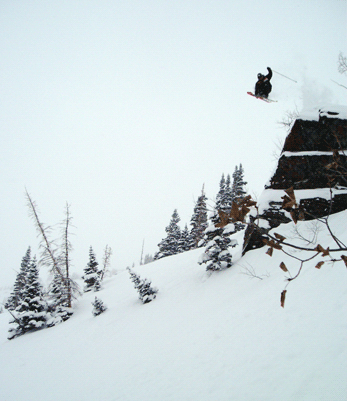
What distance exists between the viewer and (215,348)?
15.8 feet

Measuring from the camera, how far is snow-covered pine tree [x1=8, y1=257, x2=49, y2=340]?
42.8ft

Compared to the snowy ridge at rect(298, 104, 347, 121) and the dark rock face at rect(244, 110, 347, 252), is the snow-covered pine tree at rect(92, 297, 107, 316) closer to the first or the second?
the dark rock face at rect(244, 110, 347, 252)

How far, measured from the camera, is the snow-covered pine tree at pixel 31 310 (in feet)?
42.8

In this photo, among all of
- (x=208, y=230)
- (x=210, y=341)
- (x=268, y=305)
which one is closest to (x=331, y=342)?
(x=268, y=305)

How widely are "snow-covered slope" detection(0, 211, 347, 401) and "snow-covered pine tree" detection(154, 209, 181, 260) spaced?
59.6 ft

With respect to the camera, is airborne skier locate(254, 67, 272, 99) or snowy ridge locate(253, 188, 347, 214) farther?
airborne skier locate(254, 67, 272, 99)

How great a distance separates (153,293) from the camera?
11.0 m

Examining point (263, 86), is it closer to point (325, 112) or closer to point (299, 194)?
point (325, 112)

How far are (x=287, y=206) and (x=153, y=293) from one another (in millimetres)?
10796

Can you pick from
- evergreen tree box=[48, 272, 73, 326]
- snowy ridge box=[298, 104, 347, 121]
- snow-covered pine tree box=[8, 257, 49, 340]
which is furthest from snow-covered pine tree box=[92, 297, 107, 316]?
snowy ridge box=[298, 104, 347, 121]

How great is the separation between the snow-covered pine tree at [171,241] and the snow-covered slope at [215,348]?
59.6 feet

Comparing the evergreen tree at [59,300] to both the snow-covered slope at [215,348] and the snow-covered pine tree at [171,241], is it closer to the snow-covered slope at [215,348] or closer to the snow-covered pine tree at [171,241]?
the snow-covered slope at [215,348]

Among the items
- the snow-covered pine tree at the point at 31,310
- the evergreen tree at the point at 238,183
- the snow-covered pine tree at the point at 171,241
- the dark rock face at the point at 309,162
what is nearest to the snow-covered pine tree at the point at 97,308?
the snow-covered pine tree at the point at 31,310

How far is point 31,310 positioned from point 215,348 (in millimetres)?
13729
